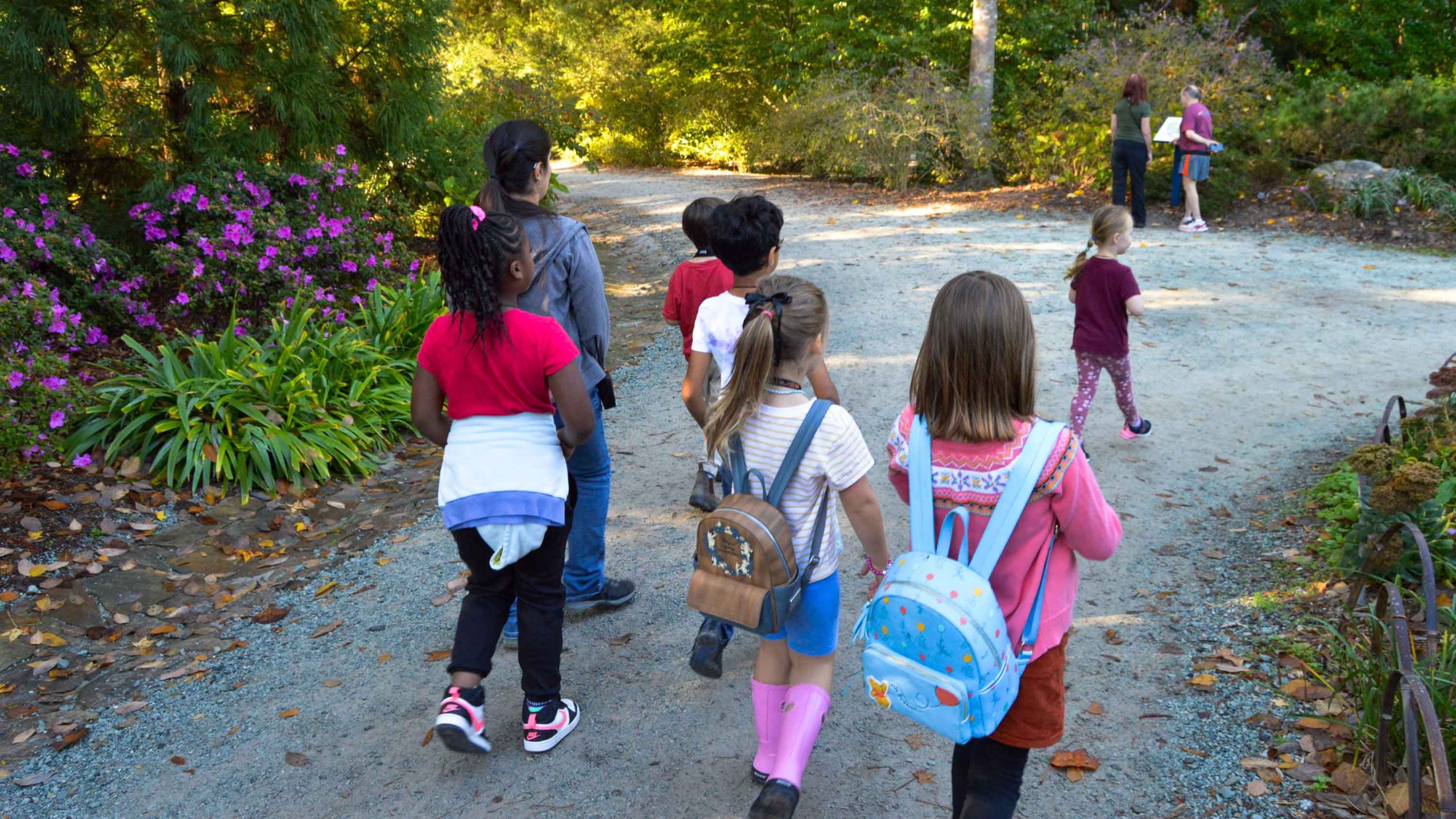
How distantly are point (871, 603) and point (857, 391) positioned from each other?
465 cm

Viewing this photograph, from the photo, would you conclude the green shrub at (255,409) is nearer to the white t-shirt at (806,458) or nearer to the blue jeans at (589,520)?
the blue jeans at (589,520)

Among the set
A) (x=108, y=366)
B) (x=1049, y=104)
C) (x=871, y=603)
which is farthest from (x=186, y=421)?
(x=1049, y=104)

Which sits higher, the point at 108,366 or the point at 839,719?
the point at 108,366

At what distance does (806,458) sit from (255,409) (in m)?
4.35

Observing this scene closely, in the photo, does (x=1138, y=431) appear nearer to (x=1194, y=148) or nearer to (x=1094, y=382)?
(x=1094, y=382)

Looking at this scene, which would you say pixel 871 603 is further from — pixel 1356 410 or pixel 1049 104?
pixel 1049 104

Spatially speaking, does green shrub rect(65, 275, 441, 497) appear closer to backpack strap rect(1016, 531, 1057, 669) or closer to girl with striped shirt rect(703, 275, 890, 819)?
girl with striped shirt rect(703, 275, 890, 819)

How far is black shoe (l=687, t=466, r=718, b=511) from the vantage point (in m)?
5.08

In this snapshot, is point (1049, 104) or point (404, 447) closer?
point (404, 447)

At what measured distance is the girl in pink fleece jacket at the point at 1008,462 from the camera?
219 centimetres

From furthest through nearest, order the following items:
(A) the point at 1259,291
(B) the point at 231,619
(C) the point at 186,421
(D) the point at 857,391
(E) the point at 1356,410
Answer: (A) the point at 1259,291 → (D) the point at 857,391 → (E) the point at 1356,410 → (C) the point at 186,421 → (B) the point at 231,619

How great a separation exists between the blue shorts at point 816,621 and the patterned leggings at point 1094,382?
3003 millimetres

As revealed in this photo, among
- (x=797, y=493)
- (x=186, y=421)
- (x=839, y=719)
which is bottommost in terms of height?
(x=839, y=719)

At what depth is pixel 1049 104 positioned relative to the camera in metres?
15.4
